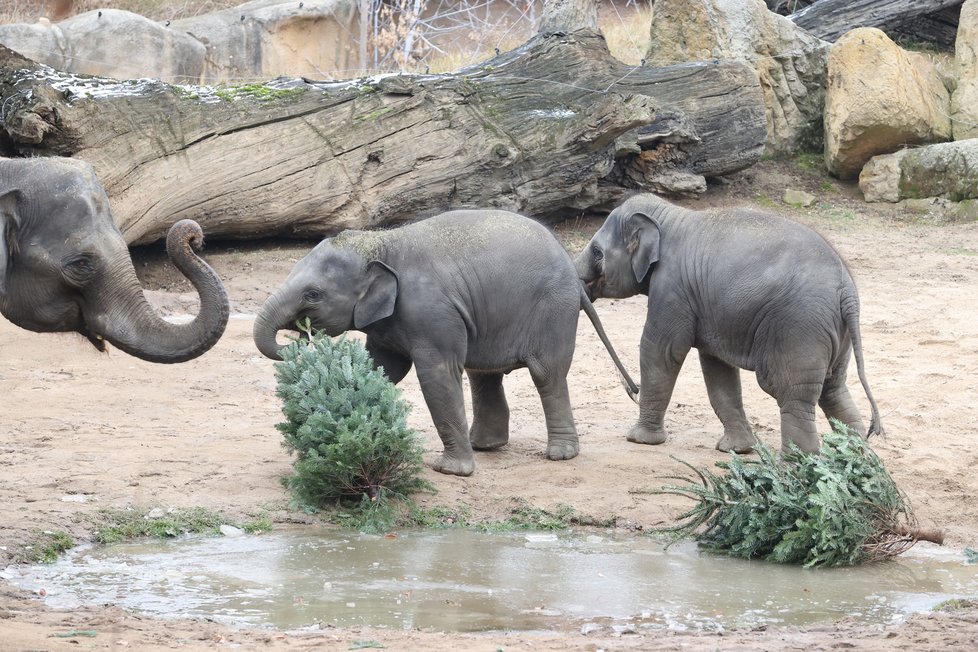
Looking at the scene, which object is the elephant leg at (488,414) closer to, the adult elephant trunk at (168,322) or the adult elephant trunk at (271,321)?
the adult elephant trunk at (271,321)

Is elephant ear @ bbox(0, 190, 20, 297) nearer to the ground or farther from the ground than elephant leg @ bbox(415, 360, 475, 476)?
farther from the ground

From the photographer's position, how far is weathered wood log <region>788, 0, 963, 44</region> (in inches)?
689

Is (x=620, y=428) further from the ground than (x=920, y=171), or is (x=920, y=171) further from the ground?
(x=920, y=171)

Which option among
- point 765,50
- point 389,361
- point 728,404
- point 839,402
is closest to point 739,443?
point 728,404

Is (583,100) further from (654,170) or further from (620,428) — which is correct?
(620,428)

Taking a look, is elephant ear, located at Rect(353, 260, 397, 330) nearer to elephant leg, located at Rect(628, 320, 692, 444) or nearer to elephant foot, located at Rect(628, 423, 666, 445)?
elephant leg, located at Rect(628, 320, 692, 444)

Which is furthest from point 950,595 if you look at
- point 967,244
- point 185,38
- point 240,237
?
point 185,38

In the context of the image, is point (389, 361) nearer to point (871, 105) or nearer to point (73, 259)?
point (73, 259)

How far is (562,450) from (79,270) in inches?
137

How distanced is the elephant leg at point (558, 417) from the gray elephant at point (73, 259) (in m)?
3.08

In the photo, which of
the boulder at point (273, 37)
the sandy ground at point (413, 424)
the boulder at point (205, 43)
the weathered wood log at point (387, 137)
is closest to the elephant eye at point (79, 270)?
the sandy ground at point (413, 424)

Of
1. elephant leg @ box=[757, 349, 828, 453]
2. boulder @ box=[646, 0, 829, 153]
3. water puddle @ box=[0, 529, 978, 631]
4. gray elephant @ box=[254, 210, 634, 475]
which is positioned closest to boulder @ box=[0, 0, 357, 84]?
boulder @ box=[646, 0, 829, 153]

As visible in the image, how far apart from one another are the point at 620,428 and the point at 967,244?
21.1 ft

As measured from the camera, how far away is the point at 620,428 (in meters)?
8.60
